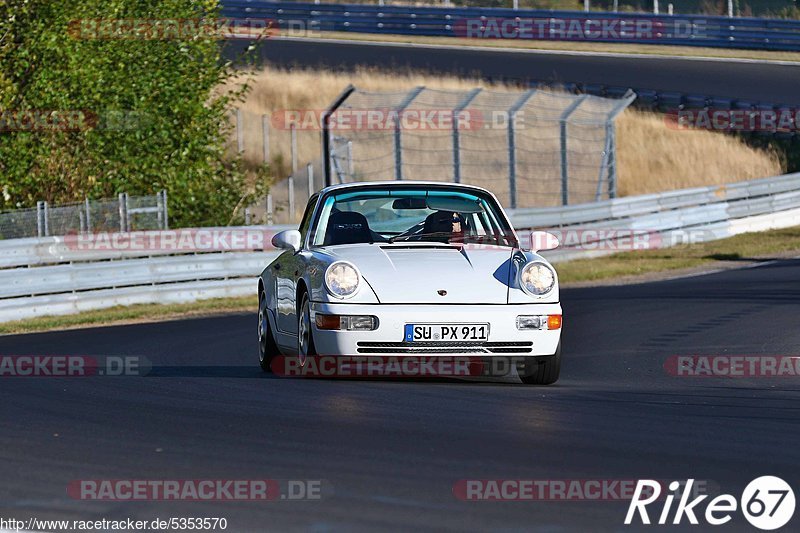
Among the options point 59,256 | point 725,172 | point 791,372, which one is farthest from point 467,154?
point 791,372

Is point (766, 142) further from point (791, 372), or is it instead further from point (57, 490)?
point (57, 490)

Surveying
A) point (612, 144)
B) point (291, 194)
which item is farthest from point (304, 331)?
point (612, 144)

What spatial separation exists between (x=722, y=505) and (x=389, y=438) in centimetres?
203

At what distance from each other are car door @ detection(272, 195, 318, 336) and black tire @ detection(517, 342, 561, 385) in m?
1.58

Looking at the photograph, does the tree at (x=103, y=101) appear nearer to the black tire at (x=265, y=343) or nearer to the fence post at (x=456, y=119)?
the fence post at (x=456, y=119)

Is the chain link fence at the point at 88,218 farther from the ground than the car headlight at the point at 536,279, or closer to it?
closer to it

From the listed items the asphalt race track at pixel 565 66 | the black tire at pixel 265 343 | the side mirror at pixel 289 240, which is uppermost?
the asphalt race track at pixel 565 66

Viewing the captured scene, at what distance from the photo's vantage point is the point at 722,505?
5.55 m

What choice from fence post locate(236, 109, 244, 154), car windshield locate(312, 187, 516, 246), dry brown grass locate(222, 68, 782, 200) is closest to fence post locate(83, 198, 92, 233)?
car windshield locate(312, 187, 516, 246)

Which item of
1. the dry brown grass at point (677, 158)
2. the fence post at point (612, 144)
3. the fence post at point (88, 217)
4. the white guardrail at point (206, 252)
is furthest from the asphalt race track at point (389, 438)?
the dry brown grass at point (677, 158)

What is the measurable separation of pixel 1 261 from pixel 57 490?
1369 cm

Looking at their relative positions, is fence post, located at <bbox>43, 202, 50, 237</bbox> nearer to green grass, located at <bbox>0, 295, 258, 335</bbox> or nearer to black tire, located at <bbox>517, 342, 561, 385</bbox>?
green grass, located at <bbox>0, 295, 258, 335</bbox>

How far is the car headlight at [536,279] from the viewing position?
9.38 metres

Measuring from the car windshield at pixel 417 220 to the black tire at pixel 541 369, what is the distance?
0.99m
